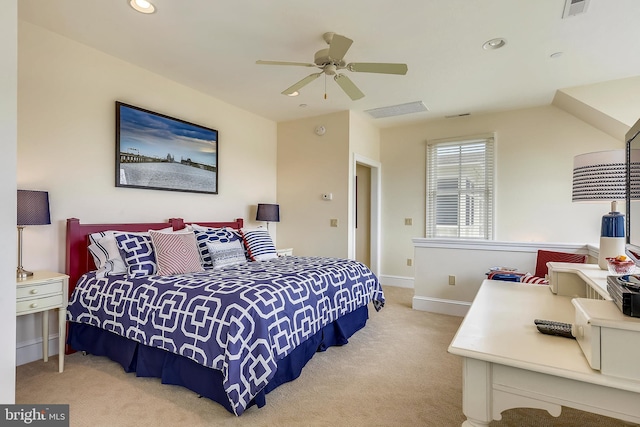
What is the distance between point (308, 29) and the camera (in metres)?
2.66

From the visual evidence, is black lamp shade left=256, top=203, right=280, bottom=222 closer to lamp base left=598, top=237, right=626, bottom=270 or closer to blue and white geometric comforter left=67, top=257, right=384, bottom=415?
blue and white geometric comforter left=67, top=257, right=384, bottom=415

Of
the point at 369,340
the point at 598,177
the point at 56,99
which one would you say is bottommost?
the point at 369,340

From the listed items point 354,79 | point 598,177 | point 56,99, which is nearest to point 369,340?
point 598,177

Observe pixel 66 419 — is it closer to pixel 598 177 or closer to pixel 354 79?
pixel 598 177

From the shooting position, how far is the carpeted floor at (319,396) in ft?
6.08

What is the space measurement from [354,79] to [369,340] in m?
2.77

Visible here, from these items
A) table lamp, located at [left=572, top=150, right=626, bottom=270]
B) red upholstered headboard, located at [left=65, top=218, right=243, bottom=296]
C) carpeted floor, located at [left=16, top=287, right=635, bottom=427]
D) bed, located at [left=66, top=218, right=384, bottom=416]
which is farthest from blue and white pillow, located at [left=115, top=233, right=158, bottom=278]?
table lamp, located at [left=572, top=150, right=626, bottom=270]

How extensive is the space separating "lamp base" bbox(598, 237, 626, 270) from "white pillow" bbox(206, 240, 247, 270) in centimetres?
280

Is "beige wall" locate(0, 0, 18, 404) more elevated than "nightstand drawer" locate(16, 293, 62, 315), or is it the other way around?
"beige wall" locate(0, 0, 18, 404)

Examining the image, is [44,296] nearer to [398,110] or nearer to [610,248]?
[610,248]

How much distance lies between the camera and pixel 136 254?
269 cm

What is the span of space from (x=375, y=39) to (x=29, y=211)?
302 centimetres

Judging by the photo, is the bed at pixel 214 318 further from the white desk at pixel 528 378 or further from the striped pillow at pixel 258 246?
the white desk at pixel 528 378

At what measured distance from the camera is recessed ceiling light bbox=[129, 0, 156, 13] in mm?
2330
